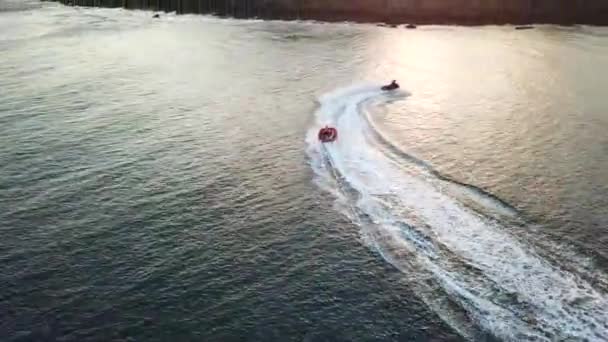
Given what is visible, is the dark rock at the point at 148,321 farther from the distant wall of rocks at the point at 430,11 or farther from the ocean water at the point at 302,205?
the distant wall of rocks at the point at 430,11

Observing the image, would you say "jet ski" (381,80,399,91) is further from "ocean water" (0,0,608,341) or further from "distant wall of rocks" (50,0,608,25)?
"distant wall of rocks" (50,0,608,25)

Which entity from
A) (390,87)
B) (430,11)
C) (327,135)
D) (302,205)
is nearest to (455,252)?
(302,205)

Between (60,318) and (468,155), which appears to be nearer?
(60,318)

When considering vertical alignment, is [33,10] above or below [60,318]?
above

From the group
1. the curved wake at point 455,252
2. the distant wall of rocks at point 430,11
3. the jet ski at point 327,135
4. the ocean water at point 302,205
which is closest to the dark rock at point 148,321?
the ocean water at point 302,205

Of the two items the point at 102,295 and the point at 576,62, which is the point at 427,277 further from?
the point at 576,62

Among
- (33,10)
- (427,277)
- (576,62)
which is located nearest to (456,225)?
(427,277)
